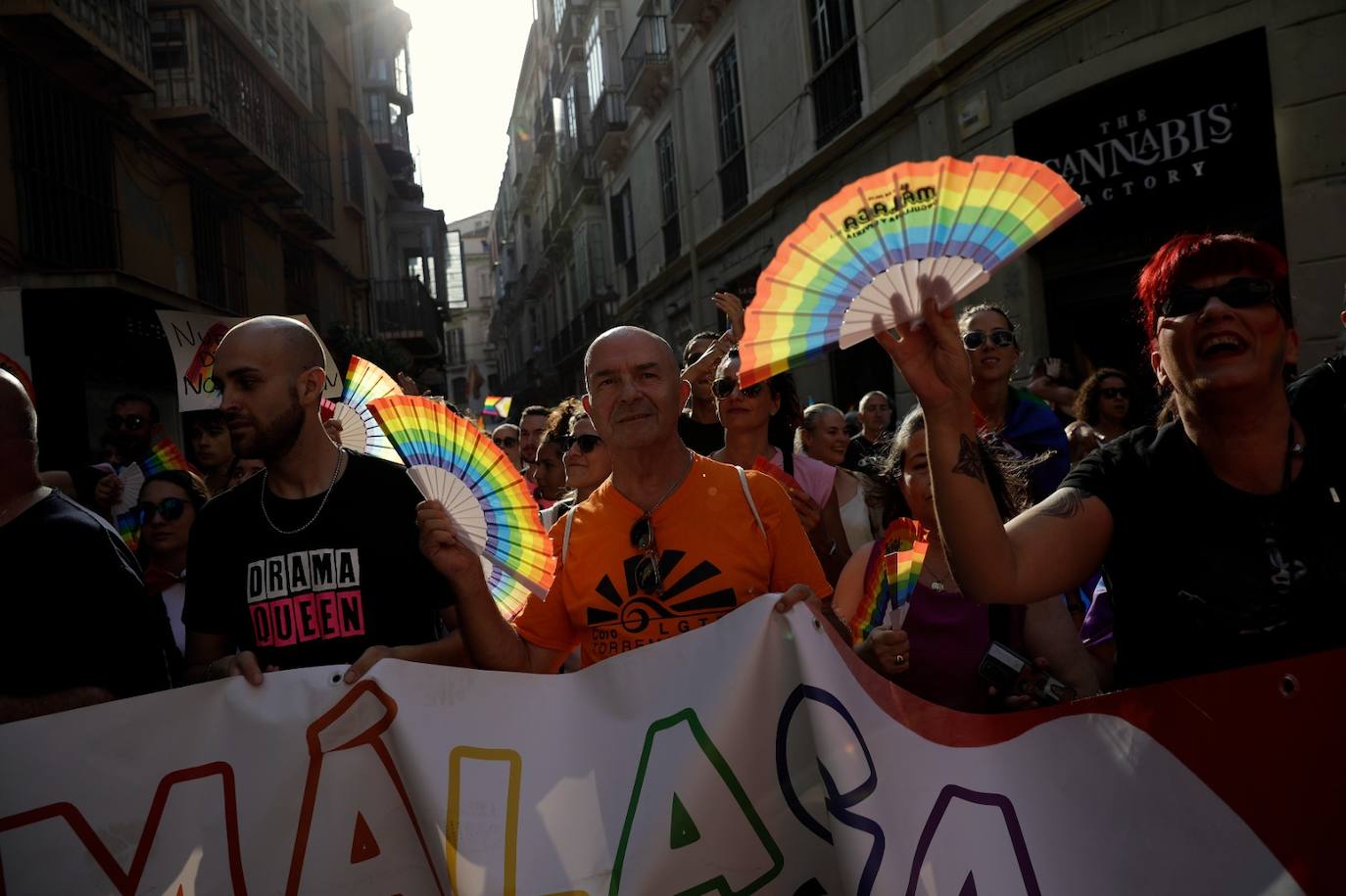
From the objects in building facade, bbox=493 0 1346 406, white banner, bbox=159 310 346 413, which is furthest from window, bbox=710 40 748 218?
white banner, bbox=159 310 346 413

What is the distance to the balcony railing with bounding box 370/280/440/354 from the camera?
27.1 metres

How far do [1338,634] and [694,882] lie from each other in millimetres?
1285

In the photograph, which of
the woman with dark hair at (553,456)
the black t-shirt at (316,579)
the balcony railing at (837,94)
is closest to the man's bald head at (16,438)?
the black t-shirt at (316,579)

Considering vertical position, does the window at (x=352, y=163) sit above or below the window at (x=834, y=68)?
above

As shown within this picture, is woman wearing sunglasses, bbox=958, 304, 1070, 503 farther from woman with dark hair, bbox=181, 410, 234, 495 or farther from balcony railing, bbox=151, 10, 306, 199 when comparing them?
balcony railing, bbox=151, 10, 306, 199

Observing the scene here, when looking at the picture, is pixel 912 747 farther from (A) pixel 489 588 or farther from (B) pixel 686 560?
(A) pixel 489 588

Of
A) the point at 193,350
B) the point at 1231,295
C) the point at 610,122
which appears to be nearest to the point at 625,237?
the point at 610,122

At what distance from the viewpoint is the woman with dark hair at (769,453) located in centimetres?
378

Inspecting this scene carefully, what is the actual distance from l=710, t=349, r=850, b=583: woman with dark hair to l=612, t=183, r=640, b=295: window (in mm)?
20197

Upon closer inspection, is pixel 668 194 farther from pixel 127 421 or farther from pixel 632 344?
pixel 632 344

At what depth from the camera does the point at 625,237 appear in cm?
2567

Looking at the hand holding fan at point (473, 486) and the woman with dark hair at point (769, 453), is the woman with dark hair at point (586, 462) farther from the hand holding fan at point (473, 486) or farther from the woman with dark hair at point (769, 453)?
the hand holding fan at point (473, 486)

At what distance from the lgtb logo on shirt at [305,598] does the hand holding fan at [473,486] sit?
297mm

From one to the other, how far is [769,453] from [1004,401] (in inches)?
35.5
